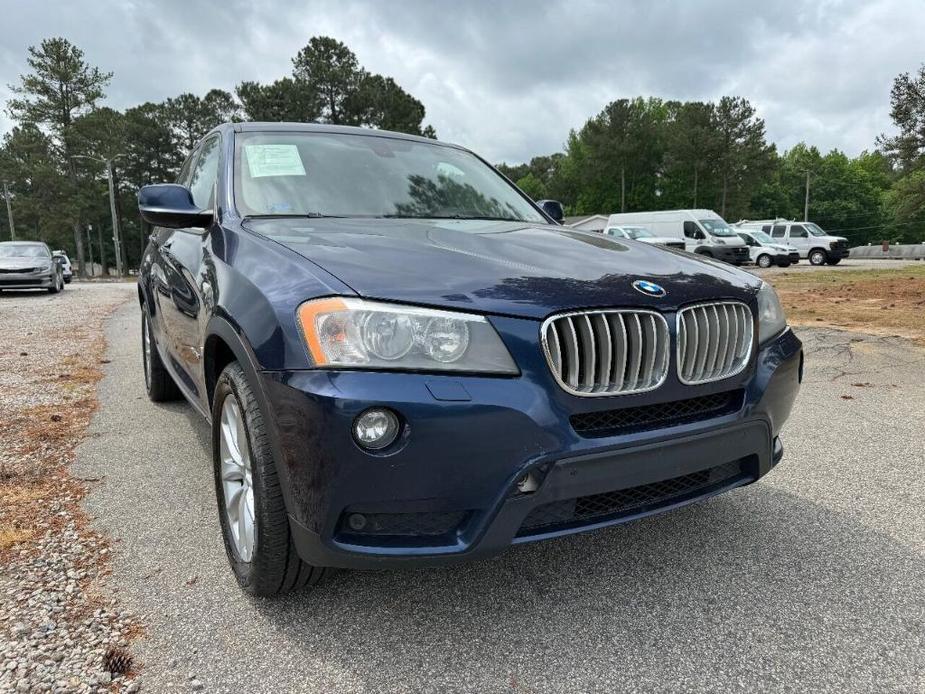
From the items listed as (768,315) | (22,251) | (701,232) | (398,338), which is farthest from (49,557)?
(701,232)

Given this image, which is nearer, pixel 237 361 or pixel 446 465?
pixel 446 465

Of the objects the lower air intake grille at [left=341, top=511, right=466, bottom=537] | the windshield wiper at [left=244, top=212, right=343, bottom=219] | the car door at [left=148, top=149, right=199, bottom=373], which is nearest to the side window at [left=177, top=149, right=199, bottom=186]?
the car door at [left=148, top=149, right=199, bottom=373]

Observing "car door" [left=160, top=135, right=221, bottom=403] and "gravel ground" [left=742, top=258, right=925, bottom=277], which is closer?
"car door" [left=160, top=135, right=221, bottom=403]

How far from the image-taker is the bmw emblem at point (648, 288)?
2.00m

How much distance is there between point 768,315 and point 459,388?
4.30ft

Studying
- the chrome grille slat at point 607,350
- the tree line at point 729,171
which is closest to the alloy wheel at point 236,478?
the chrome grille slat at point 607,350

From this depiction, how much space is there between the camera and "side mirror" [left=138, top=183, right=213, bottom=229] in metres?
2.69

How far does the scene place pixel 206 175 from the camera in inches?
135

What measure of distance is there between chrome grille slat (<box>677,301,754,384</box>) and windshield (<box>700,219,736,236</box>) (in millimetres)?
24631

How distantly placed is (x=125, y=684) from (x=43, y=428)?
2.85 meters

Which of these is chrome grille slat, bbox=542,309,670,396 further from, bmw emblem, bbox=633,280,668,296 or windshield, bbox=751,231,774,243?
windshield, bbox=751,231,774,243

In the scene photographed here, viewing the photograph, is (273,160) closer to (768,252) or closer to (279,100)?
(768,252)

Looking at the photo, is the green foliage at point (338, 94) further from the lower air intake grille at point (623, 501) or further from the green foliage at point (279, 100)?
the lower air intake grille at point (623, 501)

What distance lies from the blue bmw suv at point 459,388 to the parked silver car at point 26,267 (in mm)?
15071
